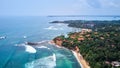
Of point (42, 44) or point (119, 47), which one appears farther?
point (42, 44)

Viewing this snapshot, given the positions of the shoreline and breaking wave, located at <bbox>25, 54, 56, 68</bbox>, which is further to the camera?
the shoreline

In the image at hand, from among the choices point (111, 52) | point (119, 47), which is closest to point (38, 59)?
point (111, 52)

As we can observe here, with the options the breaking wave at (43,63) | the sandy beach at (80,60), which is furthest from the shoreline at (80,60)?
the breaking wave at (43,63)

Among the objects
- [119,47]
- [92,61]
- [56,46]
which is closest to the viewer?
[92,61]

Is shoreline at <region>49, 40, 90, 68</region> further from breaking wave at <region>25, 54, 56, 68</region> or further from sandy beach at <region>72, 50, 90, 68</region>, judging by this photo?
breaking wave at <region>25, 54, 56, 68</region>

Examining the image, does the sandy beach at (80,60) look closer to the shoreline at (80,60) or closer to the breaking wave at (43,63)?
the shoreline at (80,60)

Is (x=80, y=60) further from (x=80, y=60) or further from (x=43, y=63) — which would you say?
(x=43, y=63)

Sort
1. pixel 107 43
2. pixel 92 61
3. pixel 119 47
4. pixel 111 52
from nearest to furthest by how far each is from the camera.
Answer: pixel 92 61 < pixel 111 52 < pixel 119 47 < pixel 107 43

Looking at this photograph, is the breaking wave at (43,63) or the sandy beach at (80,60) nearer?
the breaking wave at (43,63)

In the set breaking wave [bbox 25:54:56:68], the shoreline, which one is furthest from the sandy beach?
breaking wave [bbox 25:54:56:68]

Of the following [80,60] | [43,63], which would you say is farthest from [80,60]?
[43,63]

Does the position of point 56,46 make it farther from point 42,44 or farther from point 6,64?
point 6,64
